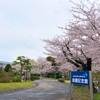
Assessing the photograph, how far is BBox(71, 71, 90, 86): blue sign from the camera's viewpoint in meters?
9.13

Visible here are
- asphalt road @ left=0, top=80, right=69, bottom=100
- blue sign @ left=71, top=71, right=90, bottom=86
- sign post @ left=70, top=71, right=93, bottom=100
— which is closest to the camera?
sign post @ left=70, top=71, right=93, bottom=100

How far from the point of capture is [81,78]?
384 inches

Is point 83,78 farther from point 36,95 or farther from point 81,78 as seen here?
point 36,95

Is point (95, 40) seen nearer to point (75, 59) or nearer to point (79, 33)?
point (79, 33)

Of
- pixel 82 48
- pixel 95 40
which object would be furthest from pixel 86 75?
pixel 82 48

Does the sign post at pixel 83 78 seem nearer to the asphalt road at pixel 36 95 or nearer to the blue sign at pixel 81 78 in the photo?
the blue sign at pixel 81 78

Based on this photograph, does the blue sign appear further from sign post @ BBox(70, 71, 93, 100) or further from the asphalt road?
the asphalt road

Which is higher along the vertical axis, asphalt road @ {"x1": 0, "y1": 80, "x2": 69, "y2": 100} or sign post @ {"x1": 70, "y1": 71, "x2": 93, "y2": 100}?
sign post @ {"x1": 70, "y1": 71, "x2": 93, "y2": 100}

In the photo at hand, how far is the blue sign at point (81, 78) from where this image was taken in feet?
30.0

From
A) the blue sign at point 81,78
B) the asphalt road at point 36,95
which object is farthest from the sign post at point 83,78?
the asphalt road at point 36,95

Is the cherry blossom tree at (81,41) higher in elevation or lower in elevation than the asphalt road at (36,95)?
higher

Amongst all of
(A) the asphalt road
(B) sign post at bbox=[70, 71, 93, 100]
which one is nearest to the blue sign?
(B) sign post at bbox=[70, 71, 93, 100]

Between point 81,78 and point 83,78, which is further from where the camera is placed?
point 81,78

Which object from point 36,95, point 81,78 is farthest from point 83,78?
point 36,95
